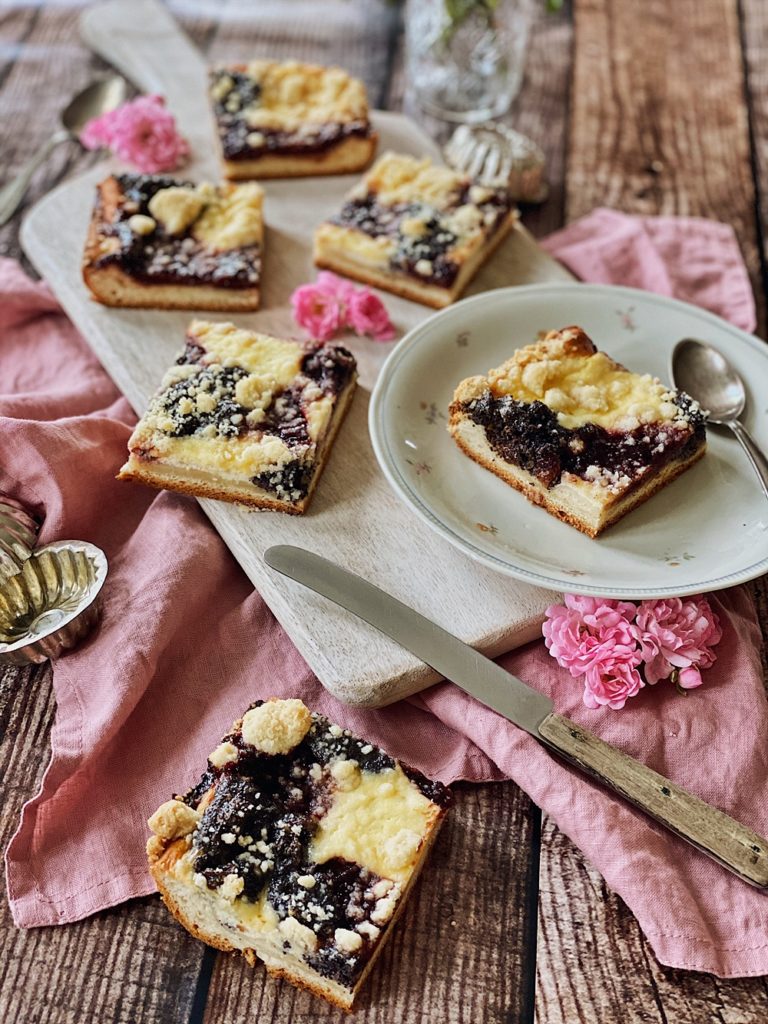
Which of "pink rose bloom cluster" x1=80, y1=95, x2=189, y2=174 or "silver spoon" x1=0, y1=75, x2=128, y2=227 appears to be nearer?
"pink rose bloom cluster" x1=80, y1=95, x2=189, y2=174

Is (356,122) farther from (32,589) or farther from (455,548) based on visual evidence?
(32,589)

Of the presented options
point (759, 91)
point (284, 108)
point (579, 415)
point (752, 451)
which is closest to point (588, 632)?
point (579, 415)

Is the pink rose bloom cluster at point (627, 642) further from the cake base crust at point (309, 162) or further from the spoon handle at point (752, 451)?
the cake base crust at point (309, 162)

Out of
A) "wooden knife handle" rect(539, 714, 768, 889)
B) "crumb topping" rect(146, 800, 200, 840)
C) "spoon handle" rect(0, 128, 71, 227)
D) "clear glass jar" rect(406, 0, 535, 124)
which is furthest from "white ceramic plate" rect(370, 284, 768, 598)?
"spoon handle" rect(0, 128, 71, 227)

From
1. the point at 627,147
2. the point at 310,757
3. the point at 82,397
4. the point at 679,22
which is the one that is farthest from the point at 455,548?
the point at 679,22

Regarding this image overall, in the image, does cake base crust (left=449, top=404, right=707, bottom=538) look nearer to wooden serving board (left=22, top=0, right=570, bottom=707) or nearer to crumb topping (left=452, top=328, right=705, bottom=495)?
crumb topping (left=452, top=328, right=705, bottom=495)

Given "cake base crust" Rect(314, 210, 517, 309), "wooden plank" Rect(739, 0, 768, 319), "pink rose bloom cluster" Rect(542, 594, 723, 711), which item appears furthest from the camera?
"wooden plank" Rect(739, 0, 768, 319)

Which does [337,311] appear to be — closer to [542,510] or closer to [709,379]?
[542,510]
